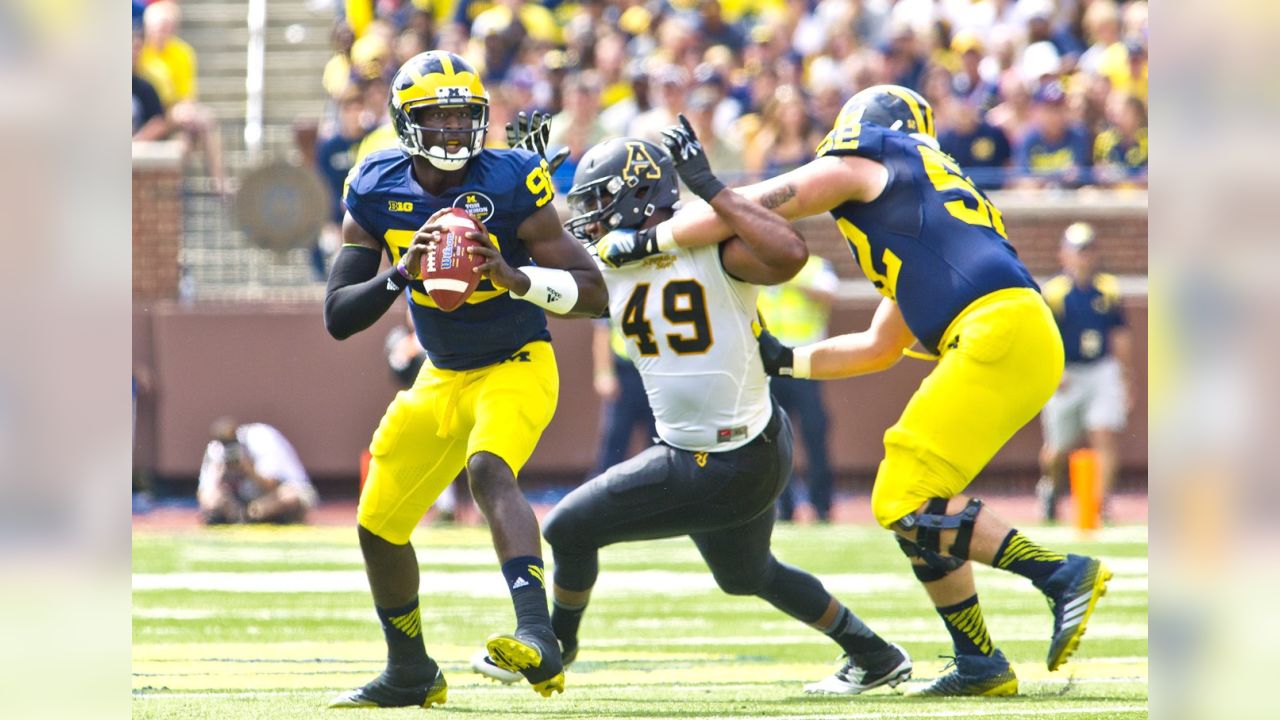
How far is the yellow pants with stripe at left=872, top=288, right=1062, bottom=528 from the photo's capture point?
5242 mm

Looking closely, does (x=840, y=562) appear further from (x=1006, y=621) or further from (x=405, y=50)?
(x=405, y=50)

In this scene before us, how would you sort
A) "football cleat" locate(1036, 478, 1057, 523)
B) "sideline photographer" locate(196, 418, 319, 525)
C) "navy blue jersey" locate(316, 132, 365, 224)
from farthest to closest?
"navy blue jersey" locate(316, 132, 365, 224)
"sideline photographer" locate(196, 418, 319, 525)
"football cleat" locate(1036, 478, 1057, 523)

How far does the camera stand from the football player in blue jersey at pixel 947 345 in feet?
17.2

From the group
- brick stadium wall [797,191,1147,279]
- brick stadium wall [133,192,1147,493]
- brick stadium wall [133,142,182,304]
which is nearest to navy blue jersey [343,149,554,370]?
brick stadium wall [133,192,1147,493]

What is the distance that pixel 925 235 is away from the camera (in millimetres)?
5355

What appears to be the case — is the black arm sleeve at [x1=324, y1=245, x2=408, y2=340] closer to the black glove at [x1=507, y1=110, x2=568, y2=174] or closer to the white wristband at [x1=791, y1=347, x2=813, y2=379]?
the black glove at [x1=507, y1=110, x2=568, y2=174]

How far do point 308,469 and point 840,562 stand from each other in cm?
541

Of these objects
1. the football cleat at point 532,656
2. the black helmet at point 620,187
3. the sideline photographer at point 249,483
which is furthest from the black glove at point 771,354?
the sideline photographer at point 249,483

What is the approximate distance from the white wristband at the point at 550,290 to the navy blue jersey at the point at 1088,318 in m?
8.19

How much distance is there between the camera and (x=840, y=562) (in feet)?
33.8

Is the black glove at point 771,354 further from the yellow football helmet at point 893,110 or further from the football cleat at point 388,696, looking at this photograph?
the football cleat at point 388,696

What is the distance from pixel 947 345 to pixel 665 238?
0.93 meters

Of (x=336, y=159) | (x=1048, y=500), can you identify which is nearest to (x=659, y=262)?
(x=1048, y=500)

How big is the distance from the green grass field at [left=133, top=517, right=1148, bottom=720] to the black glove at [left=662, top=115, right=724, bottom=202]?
1.58 meters
